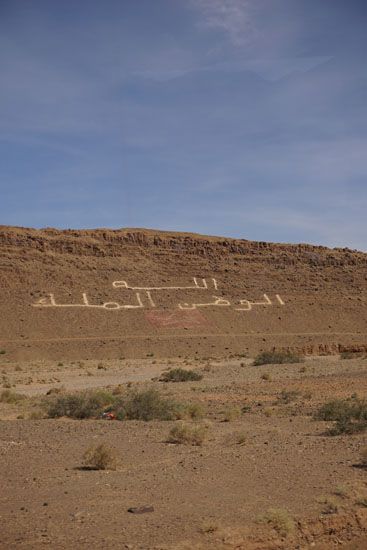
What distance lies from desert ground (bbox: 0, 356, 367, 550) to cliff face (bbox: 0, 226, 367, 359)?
36228mm

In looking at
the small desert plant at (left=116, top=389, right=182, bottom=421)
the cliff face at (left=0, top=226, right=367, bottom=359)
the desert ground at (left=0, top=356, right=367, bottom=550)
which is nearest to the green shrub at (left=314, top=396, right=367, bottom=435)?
the desert ground at (left=0, top=356, right=367, bottom=550)

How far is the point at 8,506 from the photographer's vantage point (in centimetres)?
888

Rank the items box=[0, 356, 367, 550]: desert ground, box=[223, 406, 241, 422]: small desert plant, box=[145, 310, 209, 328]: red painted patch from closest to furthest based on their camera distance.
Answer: box=[0, 356, 367, 550]: desert ground → box=[223, 406, 241, 422]: small desert plant → box=[145, 310, 209, 328]: red painted patch

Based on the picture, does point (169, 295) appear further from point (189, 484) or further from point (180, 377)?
point (189, 484)

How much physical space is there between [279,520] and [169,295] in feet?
188

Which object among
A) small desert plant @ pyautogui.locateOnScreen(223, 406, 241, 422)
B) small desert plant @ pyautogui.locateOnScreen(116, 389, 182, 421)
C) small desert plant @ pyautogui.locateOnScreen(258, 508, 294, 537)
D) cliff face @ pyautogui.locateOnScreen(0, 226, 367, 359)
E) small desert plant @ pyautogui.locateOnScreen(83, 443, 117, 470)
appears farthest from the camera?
cliff face @ pyautogui.locateOnScreen(0, 226, 367, 359)

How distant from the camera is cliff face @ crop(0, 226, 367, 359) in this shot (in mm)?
54812

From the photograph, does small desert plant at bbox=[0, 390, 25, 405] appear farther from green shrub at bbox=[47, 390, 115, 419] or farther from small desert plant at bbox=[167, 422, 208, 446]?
small desert plant at bbox=[167, 422, 208, 446]

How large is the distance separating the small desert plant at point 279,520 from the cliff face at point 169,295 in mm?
43054

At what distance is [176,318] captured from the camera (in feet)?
200

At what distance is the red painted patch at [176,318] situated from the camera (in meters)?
59.7

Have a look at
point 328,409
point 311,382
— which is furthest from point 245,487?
point 311,382

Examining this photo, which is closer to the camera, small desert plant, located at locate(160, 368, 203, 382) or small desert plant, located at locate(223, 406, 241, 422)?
small desert plant, located at locate(223, 406, 241, 422)

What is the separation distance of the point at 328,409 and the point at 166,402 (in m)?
4.50
